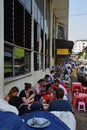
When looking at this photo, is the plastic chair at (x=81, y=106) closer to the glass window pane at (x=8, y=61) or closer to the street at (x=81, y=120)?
the street at (x=81, y=120)

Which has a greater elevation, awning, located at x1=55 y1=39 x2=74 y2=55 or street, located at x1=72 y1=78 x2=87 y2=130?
awning, located at x1=55 y1=39 x2=74 y2=55

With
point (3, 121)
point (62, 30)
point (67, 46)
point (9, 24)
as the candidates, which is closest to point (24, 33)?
point (9, 24)

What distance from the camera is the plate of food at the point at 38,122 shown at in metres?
3.12

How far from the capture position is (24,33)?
1150 cm

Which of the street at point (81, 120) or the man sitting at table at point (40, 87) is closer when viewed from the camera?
the street at point (81, 120)

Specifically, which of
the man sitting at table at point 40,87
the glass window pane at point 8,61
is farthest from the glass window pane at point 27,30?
the glass window pane at point 8,61

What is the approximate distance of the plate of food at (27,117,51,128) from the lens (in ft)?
10.2

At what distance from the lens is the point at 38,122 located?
3201 millimetres

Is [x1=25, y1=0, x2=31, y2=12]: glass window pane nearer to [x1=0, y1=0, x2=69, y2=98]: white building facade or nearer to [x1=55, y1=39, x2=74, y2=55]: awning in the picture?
[x1=0, y1=0, x2=69, y2=98]: white building facade

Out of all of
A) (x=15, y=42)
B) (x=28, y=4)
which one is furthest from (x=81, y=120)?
(x=28, y=4)

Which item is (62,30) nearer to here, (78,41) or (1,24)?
(1,24)

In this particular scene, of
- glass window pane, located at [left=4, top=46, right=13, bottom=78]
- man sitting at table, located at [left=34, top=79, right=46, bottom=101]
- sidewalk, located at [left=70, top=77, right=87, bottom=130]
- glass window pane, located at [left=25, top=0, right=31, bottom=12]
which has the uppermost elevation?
glass window pane, located at [left=25, top=0, right=31, bottom=12]

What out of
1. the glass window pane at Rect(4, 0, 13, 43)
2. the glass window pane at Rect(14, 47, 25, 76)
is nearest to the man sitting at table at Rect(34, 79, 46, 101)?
the glass window pane at Rect(14, 47, 25, 76)

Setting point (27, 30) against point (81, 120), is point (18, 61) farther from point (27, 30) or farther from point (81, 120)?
point (81, 120)
